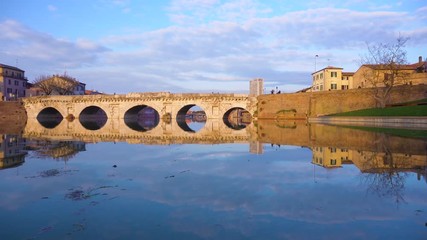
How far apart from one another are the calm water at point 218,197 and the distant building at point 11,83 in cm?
8162

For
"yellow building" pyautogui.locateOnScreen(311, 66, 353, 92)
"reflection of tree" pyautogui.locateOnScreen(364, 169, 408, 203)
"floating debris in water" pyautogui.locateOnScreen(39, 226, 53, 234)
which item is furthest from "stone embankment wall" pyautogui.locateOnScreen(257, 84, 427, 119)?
"floating debris in water" pyautogui.locateOnScreen(39, 226, 53, 234)

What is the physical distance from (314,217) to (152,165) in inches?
333

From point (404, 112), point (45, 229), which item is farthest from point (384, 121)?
point (45, 229)

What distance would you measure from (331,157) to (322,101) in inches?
1743

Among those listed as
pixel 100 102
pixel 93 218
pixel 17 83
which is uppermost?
pixel 17 83

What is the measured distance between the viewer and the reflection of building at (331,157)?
1371 cm

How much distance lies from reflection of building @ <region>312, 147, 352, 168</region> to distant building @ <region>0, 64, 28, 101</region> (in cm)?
8596

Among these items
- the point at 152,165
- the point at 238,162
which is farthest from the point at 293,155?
the point at 152,165

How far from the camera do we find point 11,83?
90062 mm

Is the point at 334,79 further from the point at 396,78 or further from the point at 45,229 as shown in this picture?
the point at 45,229

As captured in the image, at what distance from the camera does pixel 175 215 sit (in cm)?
721

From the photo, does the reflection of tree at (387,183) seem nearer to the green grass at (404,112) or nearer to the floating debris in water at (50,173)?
the floating debris in water at (50,173)

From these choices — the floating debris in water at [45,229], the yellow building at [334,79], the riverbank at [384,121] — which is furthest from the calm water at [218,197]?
the yellow building at [334,79]

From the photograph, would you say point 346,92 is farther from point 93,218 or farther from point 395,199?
point 93,218
